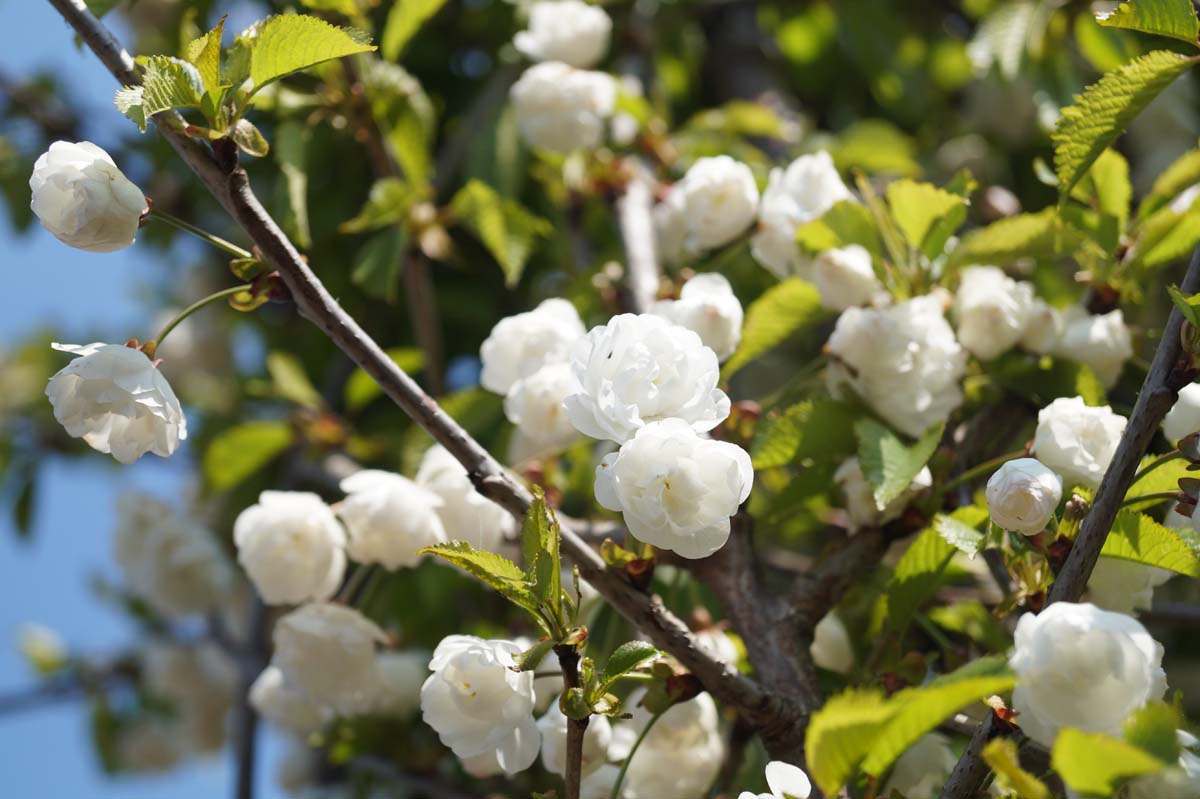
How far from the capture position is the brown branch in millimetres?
813

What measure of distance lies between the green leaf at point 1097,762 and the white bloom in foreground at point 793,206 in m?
0.72

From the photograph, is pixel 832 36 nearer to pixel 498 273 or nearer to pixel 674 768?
pixel 498 273

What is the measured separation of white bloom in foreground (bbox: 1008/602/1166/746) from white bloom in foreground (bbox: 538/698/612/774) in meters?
0.37

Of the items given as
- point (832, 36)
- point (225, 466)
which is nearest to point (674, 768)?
point (225, 466)

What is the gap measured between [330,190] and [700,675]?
135cm

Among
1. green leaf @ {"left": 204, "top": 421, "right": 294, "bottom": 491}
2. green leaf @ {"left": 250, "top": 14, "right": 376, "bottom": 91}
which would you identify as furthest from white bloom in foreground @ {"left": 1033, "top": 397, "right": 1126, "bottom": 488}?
green leaf @ {"left": 204, "top": 421, "right": 294, "bottom": 491}

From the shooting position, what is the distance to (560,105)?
1508 millimetres

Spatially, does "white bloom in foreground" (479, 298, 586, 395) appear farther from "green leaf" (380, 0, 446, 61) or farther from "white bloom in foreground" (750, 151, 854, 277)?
"green leaf" (380, 0, 446, 61)

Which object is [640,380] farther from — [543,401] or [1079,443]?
[1079,443]

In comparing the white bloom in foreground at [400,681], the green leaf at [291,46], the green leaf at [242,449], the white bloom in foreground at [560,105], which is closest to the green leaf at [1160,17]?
the green leaf at [291,46]

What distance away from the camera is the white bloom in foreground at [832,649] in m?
1.14

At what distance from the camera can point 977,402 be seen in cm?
120

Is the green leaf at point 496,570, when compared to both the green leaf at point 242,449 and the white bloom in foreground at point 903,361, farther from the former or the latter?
the green leaf at point 242,449

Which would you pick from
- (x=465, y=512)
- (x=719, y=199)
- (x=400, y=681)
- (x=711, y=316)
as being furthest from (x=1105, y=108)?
(x=400, y=681)
